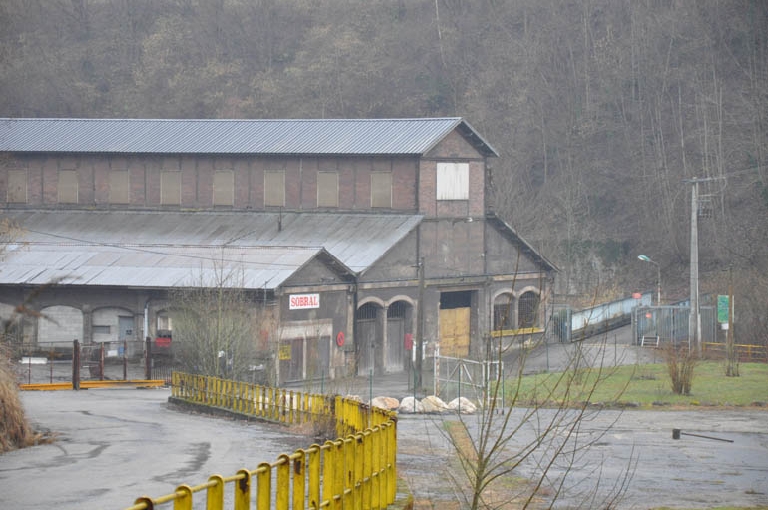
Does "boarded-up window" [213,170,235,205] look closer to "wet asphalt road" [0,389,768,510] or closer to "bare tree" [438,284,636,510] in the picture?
"wet asphalt road" [0,389,768,510]

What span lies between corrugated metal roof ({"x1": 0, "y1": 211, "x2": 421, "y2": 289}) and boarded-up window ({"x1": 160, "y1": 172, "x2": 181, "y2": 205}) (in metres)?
0.67

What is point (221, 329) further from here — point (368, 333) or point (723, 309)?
point (723, 309)

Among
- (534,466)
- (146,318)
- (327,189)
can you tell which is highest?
(327,189)

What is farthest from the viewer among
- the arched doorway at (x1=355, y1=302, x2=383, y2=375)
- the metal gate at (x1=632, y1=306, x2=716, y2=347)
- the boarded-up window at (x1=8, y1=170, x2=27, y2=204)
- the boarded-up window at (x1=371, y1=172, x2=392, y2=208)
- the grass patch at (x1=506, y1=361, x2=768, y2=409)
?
the boarded-up window at (x1=8, y1=170, x2=27, y2=204)

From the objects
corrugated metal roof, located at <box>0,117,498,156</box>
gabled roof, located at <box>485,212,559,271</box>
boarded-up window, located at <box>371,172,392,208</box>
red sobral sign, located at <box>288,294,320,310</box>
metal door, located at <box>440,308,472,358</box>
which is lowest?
metal door, located at <box>440,308,472,358</box>

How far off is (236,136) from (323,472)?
1609 inches

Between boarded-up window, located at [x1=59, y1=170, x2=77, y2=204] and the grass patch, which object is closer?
the grass patch

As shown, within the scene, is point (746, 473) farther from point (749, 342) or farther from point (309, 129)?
point (309, 129)

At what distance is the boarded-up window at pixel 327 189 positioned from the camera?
49.2m

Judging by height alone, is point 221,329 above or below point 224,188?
below

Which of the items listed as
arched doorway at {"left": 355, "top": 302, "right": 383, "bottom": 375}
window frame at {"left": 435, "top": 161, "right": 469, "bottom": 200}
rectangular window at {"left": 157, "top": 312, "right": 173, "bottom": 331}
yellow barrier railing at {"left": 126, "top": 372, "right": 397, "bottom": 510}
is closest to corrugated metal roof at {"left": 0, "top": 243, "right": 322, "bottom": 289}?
rectangular window at {"left": 157, "top": 312, "right": 173, "bottom": 331}

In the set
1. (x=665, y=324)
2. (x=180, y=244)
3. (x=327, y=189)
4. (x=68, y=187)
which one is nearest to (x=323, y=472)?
(x=180, y=244)

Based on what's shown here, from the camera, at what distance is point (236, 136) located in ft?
170

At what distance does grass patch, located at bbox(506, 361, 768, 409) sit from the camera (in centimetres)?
3103
